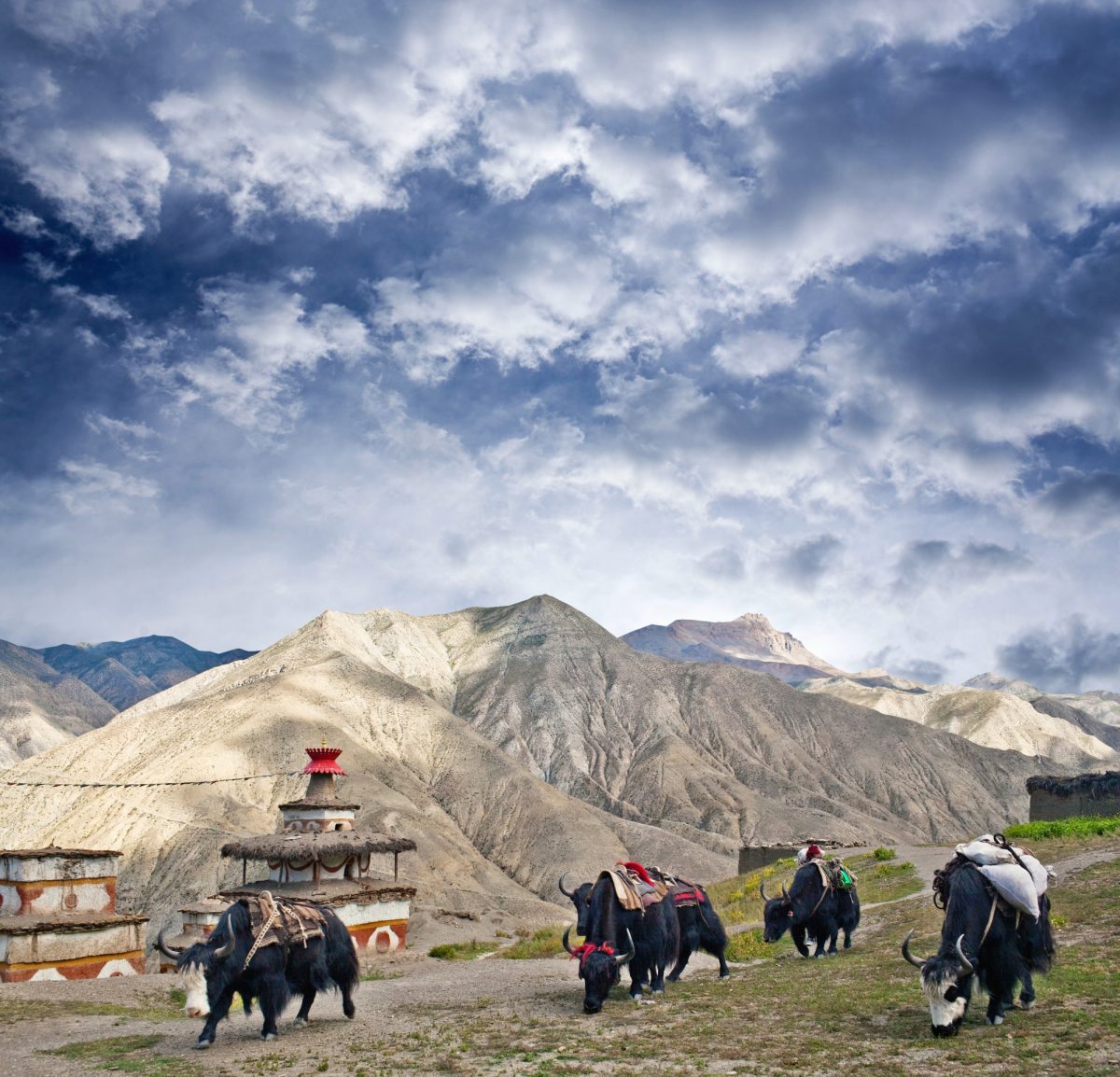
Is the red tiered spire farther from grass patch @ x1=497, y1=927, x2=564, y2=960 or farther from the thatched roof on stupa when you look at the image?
grass patch @ x1=497, y1=927, x2=564, y2=960

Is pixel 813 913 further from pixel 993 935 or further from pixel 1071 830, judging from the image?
pixel 1071 830

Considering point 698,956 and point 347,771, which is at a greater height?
point 347,771

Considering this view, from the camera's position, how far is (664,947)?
47.1 ft

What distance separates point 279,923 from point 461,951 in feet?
77.0

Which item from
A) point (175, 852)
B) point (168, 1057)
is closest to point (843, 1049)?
point (168, 1057)

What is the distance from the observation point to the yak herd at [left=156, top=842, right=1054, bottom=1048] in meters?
10.5

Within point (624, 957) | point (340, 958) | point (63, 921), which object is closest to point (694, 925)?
point (624, 957)

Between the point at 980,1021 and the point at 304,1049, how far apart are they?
766 centimetres

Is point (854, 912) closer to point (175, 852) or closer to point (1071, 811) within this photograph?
point (1071, 811)

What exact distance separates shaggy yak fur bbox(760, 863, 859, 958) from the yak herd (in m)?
0.02

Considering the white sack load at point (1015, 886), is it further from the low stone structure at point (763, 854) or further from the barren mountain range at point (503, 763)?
the barren mountain range at point (503, 763)

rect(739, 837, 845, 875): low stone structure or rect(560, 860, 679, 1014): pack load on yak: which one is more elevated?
rect(560, 860, 679, 1014): pack load on yak

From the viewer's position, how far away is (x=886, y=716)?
128625mm

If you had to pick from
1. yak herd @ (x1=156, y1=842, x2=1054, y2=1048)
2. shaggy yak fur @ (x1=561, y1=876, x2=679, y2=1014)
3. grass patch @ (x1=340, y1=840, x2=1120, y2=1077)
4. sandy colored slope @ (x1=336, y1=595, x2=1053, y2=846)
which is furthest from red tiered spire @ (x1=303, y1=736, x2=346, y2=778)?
sandy colored slope @ (x1=336, y1=595, x2=1053, y2=846)
